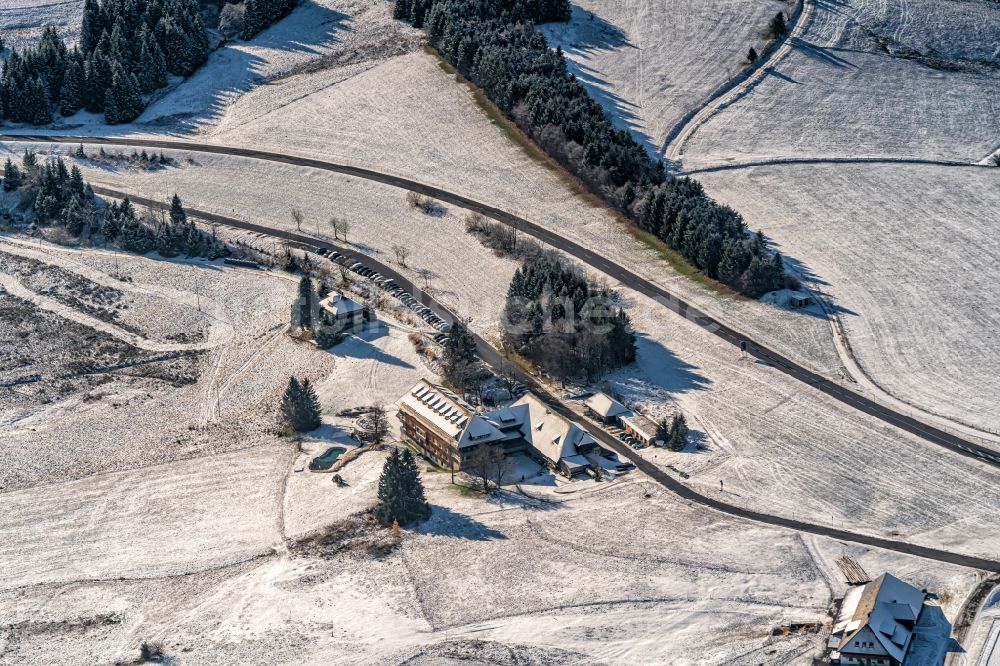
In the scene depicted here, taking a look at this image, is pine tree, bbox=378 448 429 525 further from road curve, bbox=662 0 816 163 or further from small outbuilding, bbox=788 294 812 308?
road curve, bbox=662 0 816 163

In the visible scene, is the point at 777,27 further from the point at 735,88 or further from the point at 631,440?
the point at 631,440

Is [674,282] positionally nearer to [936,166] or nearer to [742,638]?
[936,166]

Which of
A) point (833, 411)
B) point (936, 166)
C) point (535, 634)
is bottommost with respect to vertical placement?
point (535, 634)

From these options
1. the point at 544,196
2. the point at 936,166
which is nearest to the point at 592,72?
the point at 544,196

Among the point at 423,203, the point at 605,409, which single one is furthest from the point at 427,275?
the point at 605,409

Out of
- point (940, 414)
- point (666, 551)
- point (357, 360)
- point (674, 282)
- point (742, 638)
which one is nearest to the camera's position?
point (742, 638)

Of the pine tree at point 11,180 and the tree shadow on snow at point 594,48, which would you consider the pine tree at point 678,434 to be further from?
the pine tree at point 11,180
